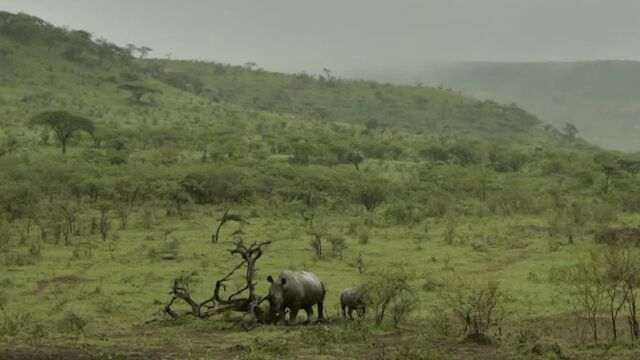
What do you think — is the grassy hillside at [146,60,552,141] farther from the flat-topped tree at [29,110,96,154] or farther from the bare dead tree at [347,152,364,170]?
the flat-topped tree at [29,110,96,154]

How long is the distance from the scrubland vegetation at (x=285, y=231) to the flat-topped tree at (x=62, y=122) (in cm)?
18

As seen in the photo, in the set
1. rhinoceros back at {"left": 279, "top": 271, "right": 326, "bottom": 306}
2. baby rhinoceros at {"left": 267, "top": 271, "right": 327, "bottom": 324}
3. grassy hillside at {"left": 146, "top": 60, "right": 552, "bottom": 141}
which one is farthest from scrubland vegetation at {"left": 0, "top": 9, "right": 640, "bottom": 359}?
grassy hillside at {"left": 146, "top": 60, "right": 552, "bottom": 141}

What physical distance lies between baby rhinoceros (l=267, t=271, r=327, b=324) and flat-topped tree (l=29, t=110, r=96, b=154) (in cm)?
4547

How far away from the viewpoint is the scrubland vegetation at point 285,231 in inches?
661

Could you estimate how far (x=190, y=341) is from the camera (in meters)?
16.1

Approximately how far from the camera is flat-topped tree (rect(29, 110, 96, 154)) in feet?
194

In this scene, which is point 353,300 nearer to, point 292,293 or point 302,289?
point 302,289

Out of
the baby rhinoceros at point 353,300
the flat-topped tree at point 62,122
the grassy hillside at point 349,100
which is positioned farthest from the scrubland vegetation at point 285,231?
the grassy hillside at point 349,100

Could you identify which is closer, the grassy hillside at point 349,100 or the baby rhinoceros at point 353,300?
the baby rhinoceros at point 353,300

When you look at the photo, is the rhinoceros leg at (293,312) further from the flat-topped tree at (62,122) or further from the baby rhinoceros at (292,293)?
the flat-topped tree at (62,122)

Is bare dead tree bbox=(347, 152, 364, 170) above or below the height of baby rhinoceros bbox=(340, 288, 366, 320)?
above

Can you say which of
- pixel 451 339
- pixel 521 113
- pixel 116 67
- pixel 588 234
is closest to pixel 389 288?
pixel 451 339

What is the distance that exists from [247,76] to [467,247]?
126976 millimetres

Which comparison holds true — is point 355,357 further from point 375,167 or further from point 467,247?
point 375,167
